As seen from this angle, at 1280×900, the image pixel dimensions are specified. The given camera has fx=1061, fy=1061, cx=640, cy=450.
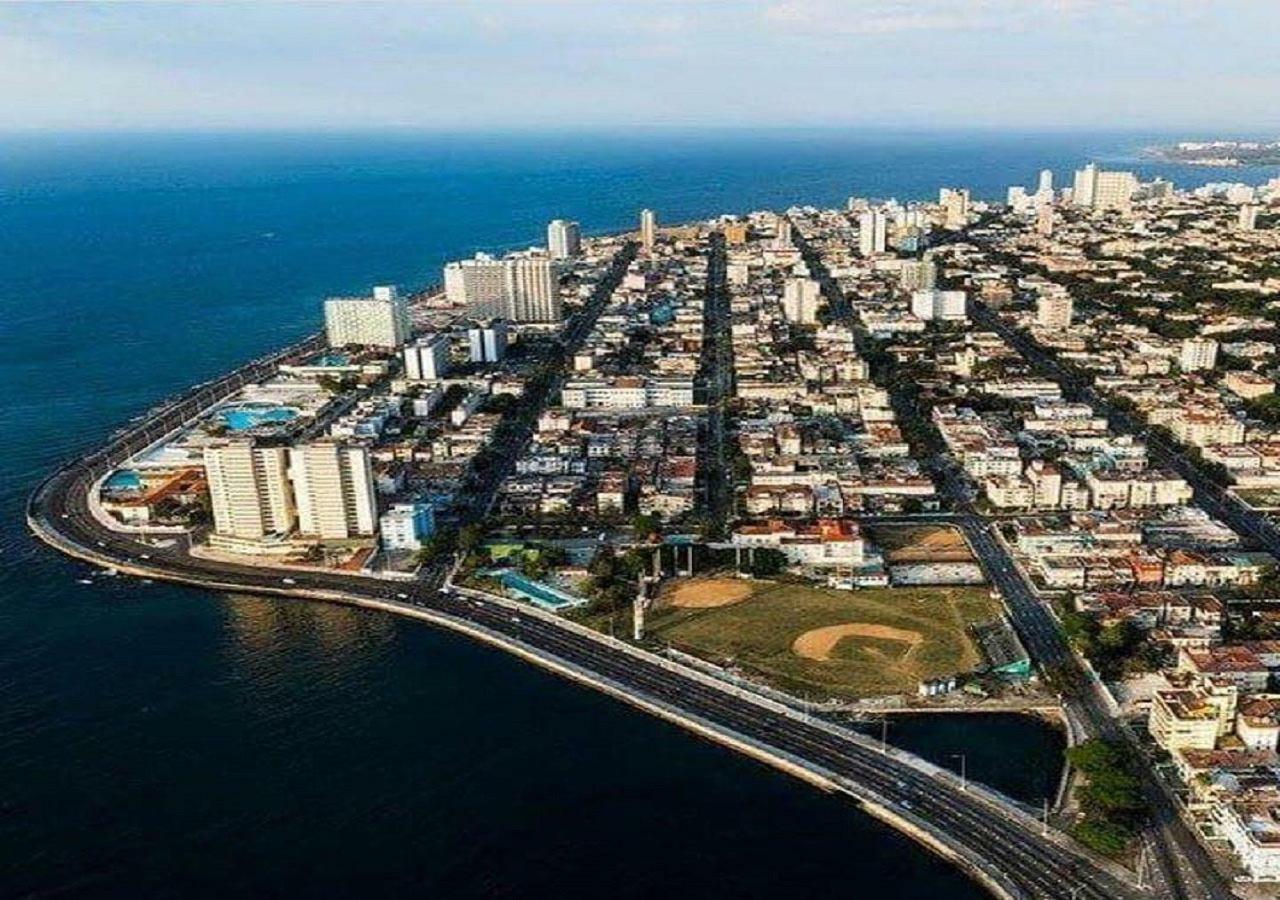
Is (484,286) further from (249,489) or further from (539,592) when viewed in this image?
(539,592)

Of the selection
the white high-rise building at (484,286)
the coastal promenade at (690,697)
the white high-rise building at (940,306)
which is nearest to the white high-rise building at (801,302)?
the white high-rise building at (940,306)

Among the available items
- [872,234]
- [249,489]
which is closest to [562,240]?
[872,234]

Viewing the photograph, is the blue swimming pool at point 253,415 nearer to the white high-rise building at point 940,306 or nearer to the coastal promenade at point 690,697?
the coastal promenade at point 690,697

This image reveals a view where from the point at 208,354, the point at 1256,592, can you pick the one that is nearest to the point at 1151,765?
the point at 1256,592

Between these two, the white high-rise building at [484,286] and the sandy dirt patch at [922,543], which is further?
the white high-rise building at [484,286]

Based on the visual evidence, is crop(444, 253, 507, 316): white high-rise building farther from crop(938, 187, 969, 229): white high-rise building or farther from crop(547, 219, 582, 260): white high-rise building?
crop(938, 187, 969, 229): white high-rise building

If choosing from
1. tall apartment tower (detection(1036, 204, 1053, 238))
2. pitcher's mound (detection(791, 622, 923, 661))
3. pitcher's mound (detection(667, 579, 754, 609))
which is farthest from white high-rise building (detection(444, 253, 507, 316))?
tall apartment tower (detection(1036, 204, 1053, 238))
